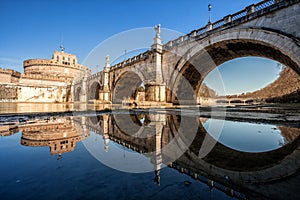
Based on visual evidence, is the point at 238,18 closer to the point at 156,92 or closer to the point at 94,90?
the point at 156,92

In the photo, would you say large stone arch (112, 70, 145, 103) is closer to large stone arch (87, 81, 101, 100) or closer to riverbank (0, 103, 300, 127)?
large stone arch (87, 81, 101, 100)

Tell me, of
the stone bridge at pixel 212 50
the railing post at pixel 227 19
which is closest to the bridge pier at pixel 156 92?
the stone bridge at pixel 212 50

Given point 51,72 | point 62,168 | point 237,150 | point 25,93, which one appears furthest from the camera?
point 51,72

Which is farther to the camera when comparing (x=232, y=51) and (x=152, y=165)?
(x=232, y=51)

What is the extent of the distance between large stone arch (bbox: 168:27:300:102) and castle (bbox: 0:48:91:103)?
107 feet

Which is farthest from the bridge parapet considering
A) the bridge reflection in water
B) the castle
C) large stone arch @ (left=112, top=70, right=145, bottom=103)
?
the castle

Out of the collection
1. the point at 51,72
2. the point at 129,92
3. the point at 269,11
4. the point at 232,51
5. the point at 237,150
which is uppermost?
the point at 51,72

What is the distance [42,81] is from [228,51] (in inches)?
1852

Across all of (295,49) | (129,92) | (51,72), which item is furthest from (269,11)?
(51,72)

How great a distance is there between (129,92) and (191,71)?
15086 mm

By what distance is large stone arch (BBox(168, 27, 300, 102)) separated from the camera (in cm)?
790

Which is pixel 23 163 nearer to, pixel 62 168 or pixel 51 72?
pixel 62 168

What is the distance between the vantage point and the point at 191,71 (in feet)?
47.2

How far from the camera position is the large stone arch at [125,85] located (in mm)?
22833
